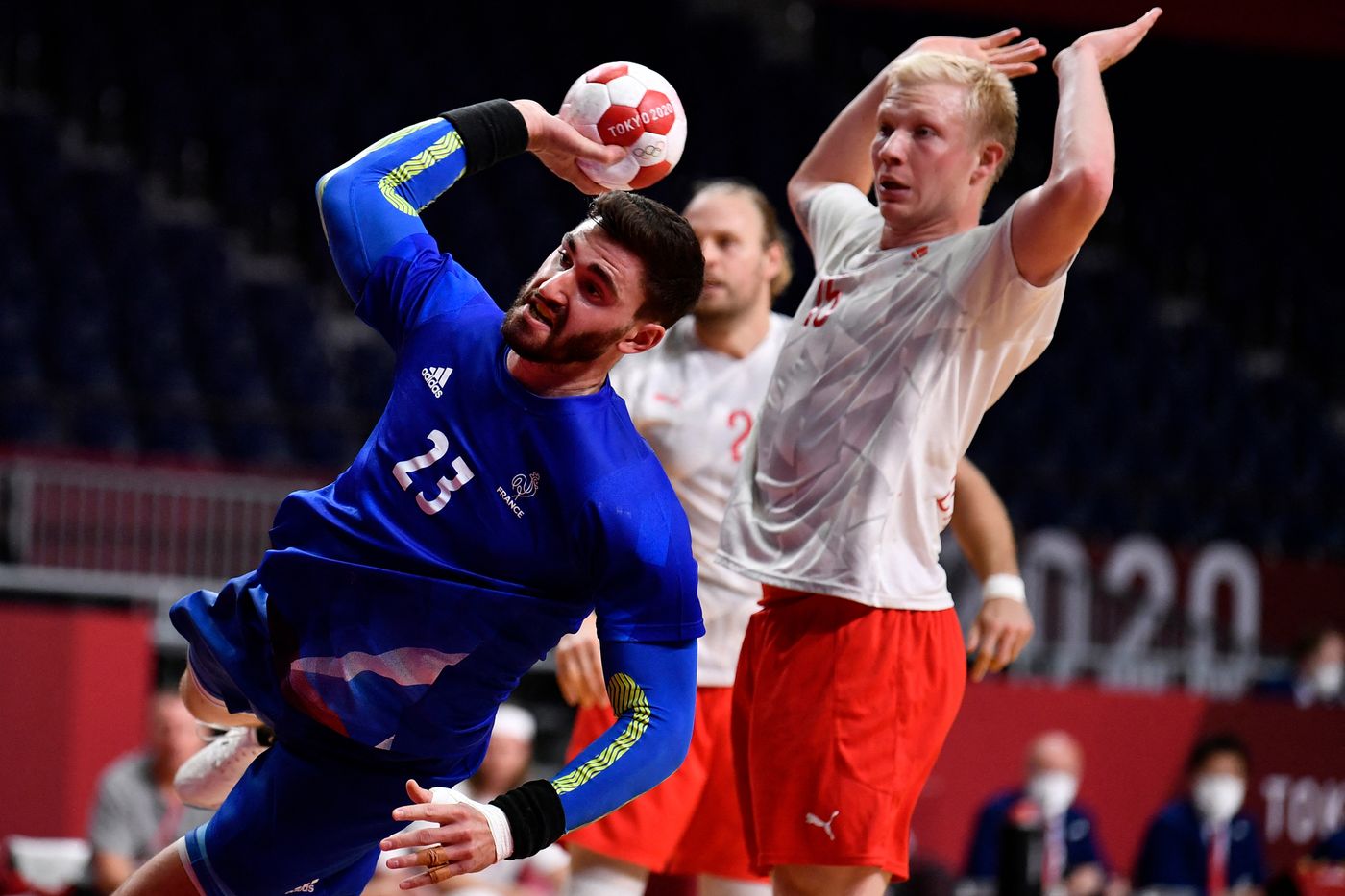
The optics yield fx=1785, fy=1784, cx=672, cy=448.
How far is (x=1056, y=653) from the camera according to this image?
1115cm

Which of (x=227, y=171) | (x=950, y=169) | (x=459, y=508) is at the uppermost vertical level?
(x=227, y=171)

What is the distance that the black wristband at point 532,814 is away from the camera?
9.53 feet

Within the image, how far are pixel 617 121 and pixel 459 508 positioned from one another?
1001 mm

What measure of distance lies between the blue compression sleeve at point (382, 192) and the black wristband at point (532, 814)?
109 cm

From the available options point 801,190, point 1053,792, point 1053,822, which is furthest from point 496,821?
point 1053,822

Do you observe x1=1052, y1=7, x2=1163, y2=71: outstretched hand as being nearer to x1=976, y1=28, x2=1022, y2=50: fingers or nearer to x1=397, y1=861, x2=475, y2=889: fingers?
x1=976, y1=28, x2=1022, y2=50: fingers

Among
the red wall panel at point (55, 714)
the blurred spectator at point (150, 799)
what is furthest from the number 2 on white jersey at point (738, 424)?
the red wall panel at point (55, 714)

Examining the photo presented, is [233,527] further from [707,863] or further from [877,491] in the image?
[877,491]

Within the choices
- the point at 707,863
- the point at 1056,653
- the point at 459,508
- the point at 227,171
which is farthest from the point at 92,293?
the point at 459,508

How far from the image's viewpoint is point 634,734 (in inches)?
121

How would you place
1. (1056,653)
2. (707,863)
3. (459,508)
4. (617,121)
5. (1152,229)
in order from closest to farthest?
(459,508), (617,121), (707,863), (1056,653), (1152,229)

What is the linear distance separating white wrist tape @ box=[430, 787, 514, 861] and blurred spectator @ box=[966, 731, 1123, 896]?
6.42m

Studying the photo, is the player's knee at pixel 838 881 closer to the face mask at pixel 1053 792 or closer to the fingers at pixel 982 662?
the fingers at pixel 982 662

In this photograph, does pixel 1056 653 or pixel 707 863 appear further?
pixel 1056 653
